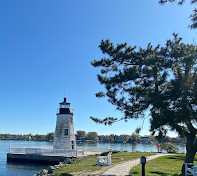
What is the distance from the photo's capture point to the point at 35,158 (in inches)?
1046

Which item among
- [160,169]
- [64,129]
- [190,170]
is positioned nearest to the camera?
[190,170]

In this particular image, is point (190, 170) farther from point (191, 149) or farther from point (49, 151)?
point (49, 151)

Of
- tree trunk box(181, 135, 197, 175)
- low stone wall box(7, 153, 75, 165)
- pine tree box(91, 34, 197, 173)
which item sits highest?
pine tree box(91, 34, 197, 173)

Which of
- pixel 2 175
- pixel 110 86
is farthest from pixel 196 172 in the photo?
pixel 2 175

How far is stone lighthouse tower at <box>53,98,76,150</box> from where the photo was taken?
2770 cm

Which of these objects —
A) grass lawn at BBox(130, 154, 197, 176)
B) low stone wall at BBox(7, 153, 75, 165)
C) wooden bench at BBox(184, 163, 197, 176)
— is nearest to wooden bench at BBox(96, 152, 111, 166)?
grass lawn at BBox(130, 154, 197, 176)

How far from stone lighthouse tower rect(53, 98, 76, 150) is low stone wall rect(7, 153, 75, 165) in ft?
7.21

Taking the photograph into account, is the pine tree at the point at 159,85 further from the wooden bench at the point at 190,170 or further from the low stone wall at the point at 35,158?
the low stone wall at the point at 35,158

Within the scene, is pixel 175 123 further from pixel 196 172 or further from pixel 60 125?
pixel 60 125

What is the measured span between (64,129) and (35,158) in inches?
177

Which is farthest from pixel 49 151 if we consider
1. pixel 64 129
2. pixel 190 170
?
pixel 190 170

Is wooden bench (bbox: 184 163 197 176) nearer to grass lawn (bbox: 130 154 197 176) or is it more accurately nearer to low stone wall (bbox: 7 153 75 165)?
grass lawn (bbox: 130 154 197 176)

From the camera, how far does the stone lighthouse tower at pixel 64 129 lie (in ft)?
90.9

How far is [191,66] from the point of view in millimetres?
11562
